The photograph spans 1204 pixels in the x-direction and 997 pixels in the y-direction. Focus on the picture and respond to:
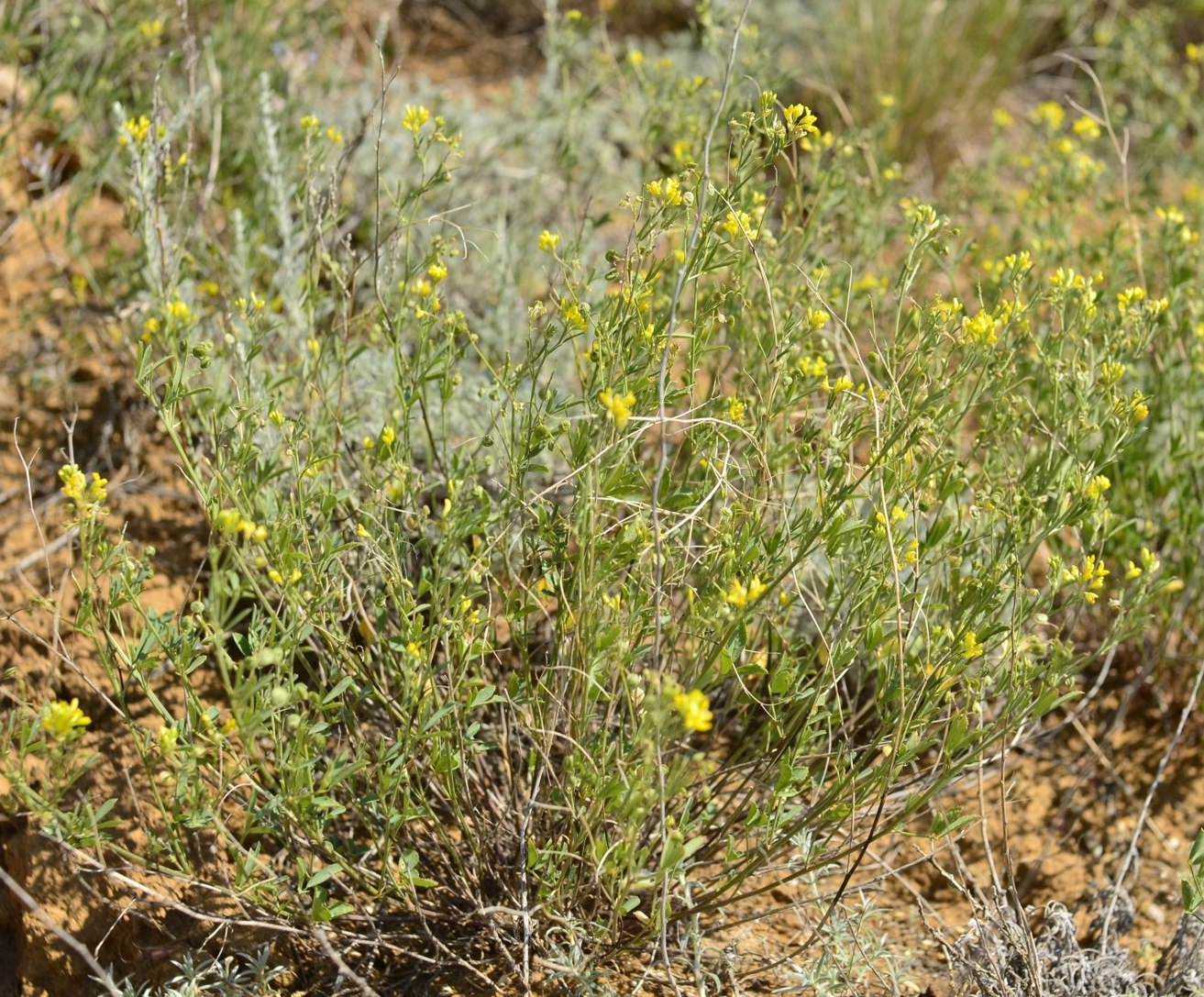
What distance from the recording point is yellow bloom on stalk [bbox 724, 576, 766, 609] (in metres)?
1.58

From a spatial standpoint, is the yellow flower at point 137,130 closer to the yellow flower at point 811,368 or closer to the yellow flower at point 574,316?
the yellow flower at point 574,316

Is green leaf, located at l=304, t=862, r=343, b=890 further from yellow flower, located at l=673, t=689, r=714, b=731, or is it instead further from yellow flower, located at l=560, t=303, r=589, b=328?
yellow flower, located at l=560, t=303, r=589, b=328

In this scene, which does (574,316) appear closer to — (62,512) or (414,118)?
(414,118)

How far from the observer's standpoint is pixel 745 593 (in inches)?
63.1

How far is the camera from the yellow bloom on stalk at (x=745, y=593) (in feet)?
5.19

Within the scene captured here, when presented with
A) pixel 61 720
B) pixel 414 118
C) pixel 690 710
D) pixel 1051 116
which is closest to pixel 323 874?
pixel 61 720

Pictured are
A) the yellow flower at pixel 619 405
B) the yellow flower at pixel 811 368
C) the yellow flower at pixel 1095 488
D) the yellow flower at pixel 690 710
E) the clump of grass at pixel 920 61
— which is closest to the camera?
the yellow flower at pixel 690 710

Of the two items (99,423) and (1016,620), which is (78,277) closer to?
(99,423)

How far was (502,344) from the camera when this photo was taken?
3.08m

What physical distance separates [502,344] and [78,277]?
1.06 metres

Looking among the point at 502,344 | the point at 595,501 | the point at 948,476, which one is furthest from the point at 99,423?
the point at 948,476

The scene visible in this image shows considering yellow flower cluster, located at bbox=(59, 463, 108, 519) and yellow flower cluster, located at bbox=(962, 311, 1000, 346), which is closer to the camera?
yellow flower cluster, located at bbox=(59, 463, 108, 519)

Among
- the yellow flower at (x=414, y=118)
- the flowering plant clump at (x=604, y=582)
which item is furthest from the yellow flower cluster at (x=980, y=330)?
the yellow flower at (x=414, y=118)

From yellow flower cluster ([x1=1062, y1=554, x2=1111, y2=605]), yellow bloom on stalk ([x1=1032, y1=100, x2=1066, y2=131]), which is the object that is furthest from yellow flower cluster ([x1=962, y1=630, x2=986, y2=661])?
yellow bloom on stalk ([x1=1032, y1=100, x2=1066, y2=131])
